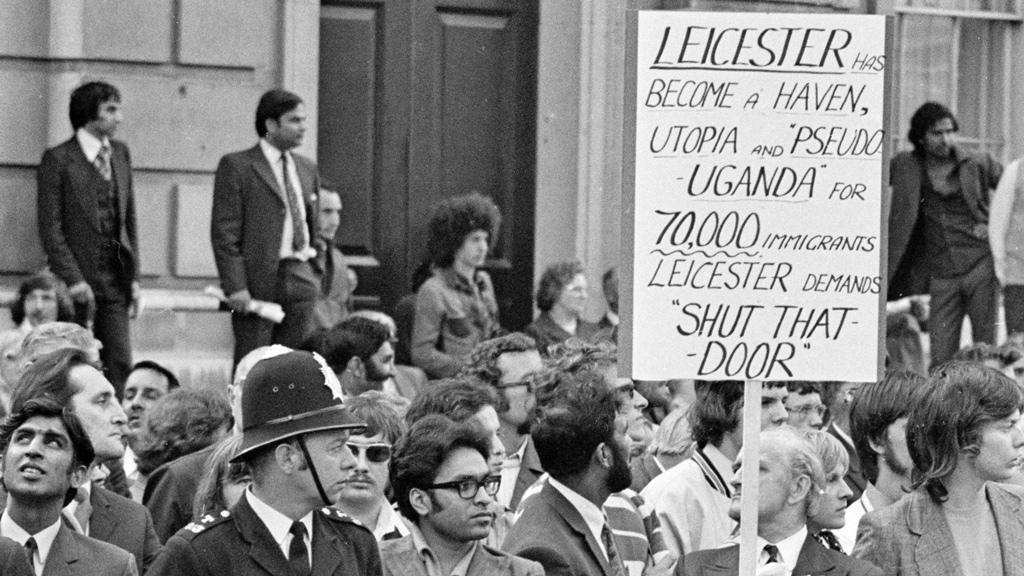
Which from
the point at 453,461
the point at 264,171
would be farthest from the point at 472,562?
the point at 264,171

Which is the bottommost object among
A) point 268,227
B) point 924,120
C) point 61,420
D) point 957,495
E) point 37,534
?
point 37,534

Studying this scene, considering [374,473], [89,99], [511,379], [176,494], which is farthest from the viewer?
[89,99]

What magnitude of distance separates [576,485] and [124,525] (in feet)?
4.55

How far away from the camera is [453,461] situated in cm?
641

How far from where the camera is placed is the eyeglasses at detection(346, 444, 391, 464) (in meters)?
7.06

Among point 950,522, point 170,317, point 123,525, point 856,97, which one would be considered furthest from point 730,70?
point 170,317

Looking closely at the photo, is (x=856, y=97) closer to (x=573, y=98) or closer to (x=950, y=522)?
(x=950, y=522)

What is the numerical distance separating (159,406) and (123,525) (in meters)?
1.26

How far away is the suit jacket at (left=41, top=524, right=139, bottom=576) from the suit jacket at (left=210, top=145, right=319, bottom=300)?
200 inches

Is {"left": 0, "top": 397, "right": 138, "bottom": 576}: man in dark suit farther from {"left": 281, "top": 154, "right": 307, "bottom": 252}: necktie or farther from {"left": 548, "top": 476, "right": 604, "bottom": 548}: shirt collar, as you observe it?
{"left": 281, "top": 154, "right": 307, "bottom": 252}: necktie

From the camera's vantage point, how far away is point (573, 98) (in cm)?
1330

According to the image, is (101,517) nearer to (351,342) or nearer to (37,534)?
(37,534)

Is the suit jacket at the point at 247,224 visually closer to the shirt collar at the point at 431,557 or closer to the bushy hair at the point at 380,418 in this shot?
the bushy hair at the point at 380,418

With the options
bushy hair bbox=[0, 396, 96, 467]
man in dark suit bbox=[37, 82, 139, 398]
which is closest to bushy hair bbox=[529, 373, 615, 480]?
bushy hair bbox=[0, 396, 96, 467]
